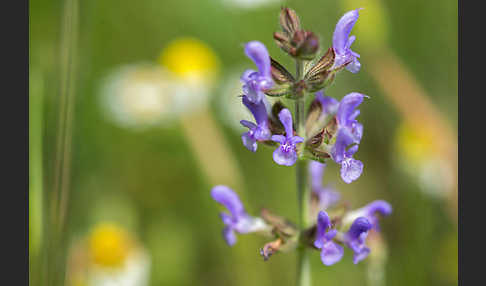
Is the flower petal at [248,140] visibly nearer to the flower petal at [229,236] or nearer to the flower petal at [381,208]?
the flower petal at [229,236]

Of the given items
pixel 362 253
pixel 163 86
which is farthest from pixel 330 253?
pixel 163 86

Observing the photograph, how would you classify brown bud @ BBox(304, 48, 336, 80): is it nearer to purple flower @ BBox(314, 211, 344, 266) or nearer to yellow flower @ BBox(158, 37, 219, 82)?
purple flower @ BBox(314, 211, 344, 266)

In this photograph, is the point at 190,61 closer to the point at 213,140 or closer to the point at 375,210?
the point at 213,140

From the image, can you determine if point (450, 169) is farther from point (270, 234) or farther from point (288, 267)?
point (270, 234)

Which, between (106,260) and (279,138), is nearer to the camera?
(279,138)

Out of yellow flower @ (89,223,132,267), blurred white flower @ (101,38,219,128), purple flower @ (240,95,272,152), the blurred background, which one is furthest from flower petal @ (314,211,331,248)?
blurred white flower @ (101,38,219,128)
